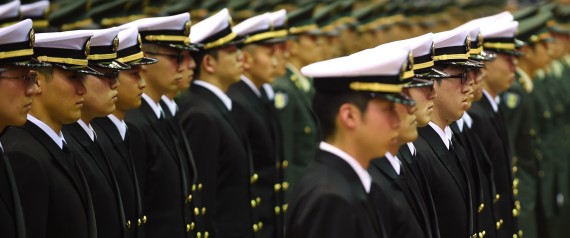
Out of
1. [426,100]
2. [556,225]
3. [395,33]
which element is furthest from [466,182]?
[395,33]

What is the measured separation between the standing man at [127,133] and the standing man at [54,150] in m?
0.56

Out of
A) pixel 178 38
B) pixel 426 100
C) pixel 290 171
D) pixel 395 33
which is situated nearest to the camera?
pixel 426 100

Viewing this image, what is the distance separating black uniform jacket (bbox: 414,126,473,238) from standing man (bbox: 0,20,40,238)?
5.94 ft

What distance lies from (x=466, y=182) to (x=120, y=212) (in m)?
1.60

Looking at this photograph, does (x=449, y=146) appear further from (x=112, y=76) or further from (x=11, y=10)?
(x=11, y=10)

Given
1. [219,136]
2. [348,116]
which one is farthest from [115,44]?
[219,136]

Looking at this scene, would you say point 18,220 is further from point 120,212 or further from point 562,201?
point 562,201

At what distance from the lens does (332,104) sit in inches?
183

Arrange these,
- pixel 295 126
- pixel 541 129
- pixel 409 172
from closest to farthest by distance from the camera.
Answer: pixel 409 172 < pixel 295 126 < pixel 541 129

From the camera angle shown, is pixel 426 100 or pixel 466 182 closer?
pixel 426 100

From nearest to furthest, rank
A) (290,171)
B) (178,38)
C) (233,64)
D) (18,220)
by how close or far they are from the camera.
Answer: (18,220) < (178,38) < (233,64) < (290,171)

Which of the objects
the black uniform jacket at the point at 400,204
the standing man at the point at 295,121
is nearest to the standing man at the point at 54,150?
the black uniform jacket at the point at 400,204

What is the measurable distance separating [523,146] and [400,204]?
558cm

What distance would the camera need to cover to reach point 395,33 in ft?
47.0
